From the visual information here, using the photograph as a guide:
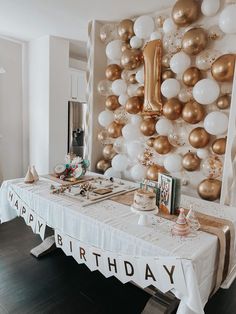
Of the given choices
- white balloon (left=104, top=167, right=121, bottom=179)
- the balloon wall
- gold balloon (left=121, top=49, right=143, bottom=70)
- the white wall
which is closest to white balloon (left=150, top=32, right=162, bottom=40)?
the balloon wall

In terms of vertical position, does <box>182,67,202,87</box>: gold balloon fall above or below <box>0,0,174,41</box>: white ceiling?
below

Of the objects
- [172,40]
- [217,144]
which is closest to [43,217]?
[217,144]

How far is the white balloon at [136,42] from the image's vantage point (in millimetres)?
2590

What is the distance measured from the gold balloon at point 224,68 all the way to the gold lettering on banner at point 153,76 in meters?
0.58

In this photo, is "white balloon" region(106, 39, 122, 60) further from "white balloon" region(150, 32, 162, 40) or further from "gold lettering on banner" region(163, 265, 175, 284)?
"gold lettering on banner" region(163, 265, 175, 284)

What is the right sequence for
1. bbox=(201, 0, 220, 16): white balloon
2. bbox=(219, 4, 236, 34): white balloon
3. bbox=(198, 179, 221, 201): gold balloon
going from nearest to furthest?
1. bbox=(219, 4, 236, 34): white balloon
2. bbox=(201, 0, 220, 16): white balloon
3. bbox=(198, 179, 221, 201): gold balloon

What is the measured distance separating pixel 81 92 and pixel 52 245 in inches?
123

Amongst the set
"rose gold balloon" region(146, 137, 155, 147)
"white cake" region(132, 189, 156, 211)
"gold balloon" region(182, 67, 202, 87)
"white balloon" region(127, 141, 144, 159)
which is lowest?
"white cake" region(132, 189, 156, 211)

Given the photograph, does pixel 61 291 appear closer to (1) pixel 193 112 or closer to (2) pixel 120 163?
(2) pixel 120 163

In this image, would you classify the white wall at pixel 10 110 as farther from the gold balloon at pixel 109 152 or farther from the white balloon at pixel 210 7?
the white balloon at pixel 210 7

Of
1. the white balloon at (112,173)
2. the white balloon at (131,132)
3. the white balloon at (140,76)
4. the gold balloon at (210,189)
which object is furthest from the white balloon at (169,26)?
the white balloon at (112,173)

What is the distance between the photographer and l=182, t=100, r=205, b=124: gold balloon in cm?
220

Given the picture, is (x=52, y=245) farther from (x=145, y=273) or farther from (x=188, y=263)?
(x=188, y=263)

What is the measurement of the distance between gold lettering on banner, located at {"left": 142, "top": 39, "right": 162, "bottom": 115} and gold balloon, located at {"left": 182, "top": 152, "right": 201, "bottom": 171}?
21.3 inches
